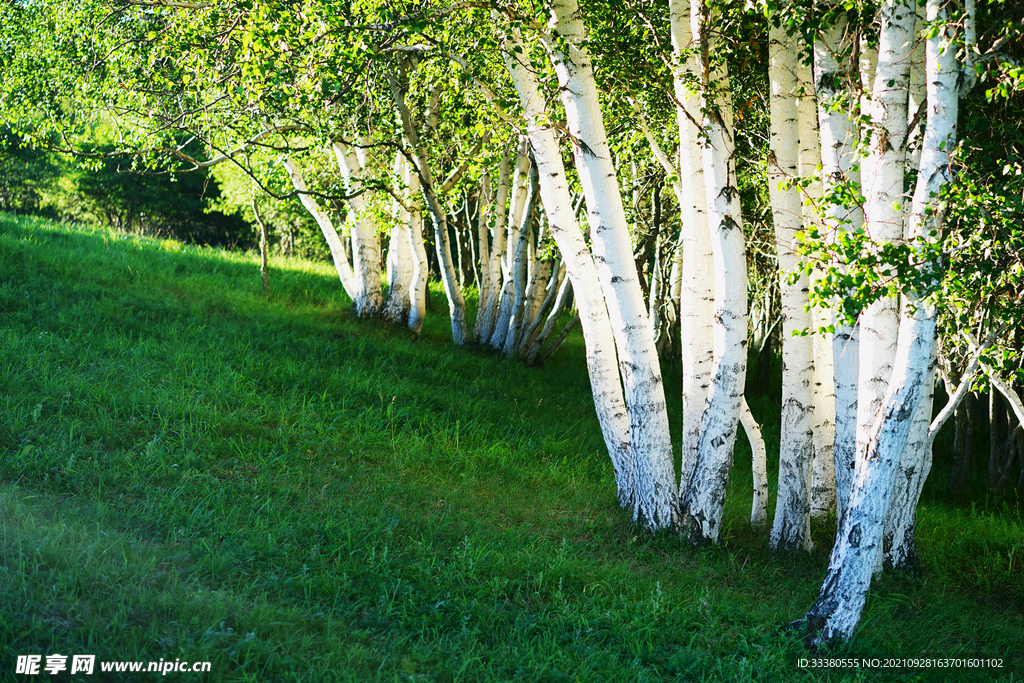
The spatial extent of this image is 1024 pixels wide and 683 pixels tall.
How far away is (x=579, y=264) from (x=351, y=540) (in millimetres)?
3219

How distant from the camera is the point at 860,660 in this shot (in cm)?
495

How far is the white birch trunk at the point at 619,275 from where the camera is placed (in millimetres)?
6445

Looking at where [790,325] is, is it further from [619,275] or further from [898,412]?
[898,412]

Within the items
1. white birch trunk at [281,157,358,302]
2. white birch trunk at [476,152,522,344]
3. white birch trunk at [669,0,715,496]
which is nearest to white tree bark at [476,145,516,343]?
white birch trunk at [476,152,522,344]

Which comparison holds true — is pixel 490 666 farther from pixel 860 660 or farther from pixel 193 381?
pixel 193 381

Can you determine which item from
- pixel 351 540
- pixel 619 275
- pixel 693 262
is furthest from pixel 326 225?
pixel 351 540

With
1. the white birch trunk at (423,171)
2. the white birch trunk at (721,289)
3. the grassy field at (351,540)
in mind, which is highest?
the white birch trunk at (423,171)

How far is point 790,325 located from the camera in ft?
21.9

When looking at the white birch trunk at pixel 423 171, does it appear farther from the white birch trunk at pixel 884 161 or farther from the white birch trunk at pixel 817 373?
the white birch trunk at pixel 884 161

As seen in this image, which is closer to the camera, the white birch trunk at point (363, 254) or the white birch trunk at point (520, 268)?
the white birch trunk at point (520, 268)

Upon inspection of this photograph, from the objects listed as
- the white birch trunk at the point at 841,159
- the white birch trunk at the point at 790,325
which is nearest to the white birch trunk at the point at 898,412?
the white birch trunk at the point at 841,159

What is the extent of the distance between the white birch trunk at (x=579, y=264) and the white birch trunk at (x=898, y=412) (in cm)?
226

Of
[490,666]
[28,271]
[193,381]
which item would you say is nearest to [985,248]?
[490,666]

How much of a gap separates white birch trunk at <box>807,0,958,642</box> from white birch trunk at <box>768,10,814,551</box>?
5.48ft
